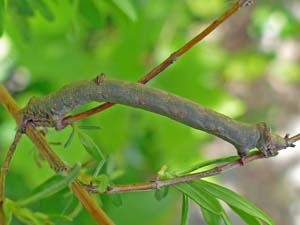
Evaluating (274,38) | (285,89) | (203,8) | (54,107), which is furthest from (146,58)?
(285,89)

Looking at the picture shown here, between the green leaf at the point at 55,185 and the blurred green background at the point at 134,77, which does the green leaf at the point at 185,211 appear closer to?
the green leaf at the point at 55,185

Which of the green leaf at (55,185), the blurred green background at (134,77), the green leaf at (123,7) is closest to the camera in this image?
the green leaf at (55,185)

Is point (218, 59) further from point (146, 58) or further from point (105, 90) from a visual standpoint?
point (105, 90)

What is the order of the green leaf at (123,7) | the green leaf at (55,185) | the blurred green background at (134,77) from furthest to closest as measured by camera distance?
the blurred green background at (134,77)
the green leaf at (123,7)
the green leaf at (55,185)

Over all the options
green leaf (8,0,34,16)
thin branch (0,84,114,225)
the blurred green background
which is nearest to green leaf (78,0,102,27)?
green leaf (8,0,34,16)

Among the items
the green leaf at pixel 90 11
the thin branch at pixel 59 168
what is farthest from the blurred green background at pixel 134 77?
the thin branch at pixel 59 168

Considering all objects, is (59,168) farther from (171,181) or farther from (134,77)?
(134,77)

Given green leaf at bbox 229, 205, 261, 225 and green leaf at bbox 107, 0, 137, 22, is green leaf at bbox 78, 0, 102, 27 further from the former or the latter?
green leaf at bbox 229, 205, 261, 225
